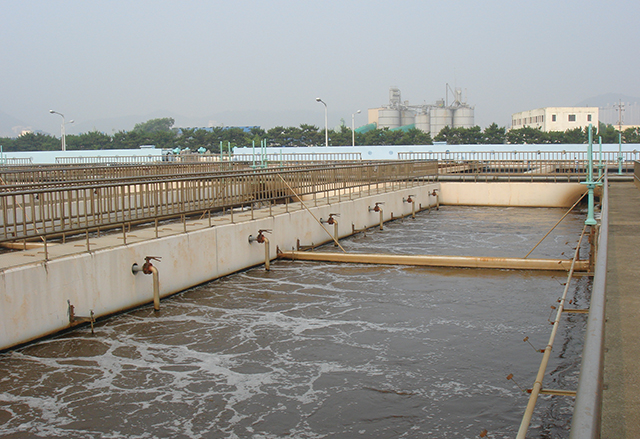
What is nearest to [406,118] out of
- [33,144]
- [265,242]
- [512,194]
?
[33,144]

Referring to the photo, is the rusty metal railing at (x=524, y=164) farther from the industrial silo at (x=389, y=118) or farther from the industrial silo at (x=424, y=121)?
the industrial silo at (x=389, y=118)

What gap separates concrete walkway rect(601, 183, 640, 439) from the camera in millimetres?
3936

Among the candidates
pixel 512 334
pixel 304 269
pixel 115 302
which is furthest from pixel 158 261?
pixel 512 334

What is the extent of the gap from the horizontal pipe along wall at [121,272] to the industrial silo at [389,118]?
129871mm

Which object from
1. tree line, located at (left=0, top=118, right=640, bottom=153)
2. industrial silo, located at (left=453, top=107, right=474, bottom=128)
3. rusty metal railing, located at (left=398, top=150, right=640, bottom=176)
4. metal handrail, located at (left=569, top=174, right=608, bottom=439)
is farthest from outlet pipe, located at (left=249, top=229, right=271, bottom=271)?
industrial silo, located at (left=453, top=107, right=474, bottom=128)

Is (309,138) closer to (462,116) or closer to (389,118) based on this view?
(462,116)

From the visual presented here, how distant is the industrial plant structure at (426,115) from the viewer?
134 meters

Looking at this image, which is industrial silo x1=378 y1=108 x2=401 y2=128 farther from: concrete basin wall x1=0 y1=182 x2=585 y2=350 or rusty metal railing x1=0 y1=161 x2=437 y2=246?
concrete basin wall x1=0 y1=182 x2=585 y2=350

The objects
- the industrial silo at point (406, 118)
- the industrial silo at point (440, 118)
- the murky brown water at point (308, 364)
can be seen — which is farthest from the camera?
the industrial silo at point (406, 118)

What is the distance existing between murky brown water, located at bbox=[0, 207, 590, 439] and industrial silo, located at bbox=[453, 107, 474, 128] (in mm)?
125048

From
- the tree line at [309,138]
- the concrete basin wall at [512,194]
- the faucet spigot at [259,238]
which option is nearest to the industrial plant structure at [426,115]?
the tree line at [309,138]

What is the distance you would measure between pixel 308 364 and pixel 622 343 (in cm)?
456

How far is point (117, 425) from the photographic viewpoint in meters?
6.98

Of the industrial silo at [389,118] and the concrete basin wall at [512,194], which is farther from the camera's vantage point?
the industrial silo at [389,118]
